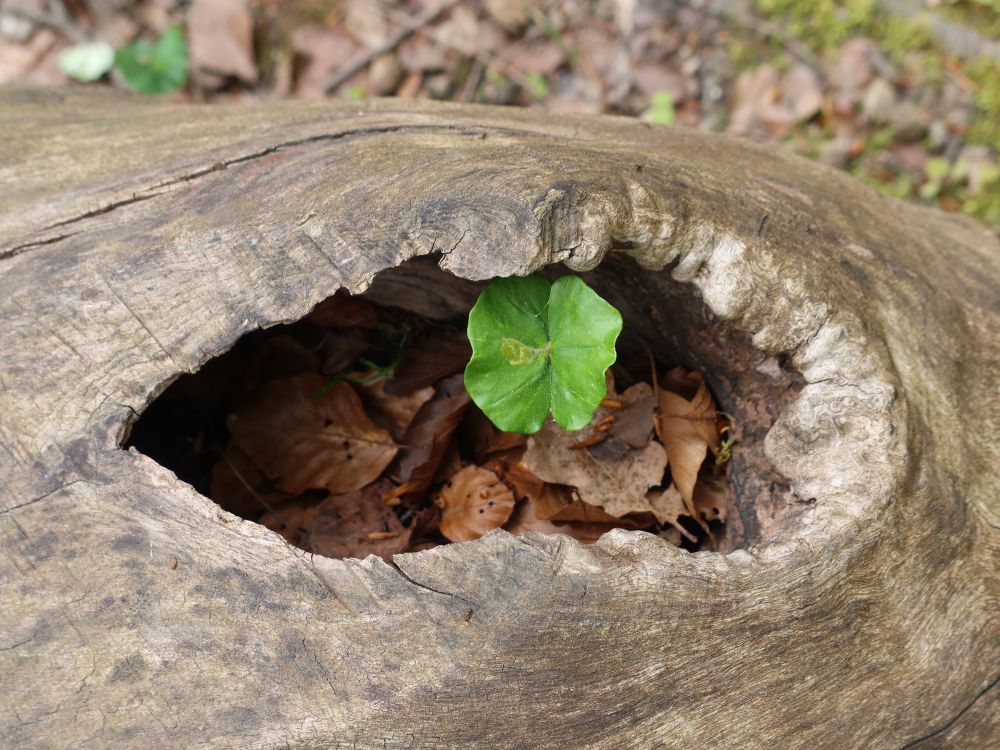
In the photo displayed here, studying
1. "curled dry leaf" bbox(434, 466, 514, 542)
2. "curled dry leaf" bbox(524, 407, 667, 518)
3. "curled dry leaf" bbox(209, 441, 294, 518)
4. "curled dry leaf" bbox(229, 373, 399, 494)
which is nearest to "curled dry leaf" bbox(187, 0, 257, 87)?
"curled dry leaf" bbox(229, 373, 399, 494)

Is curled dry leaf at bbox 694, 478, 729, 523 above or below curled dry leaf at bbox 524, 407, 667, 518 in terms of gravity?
below

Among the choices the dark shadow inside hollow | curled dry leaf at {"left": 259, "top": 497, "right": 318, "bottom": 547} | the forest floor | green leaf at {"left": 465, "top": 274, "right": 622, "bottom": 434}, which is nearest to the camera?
green leaf at {"left": 465, "top": 274, "right": 622, "bottom": 434}

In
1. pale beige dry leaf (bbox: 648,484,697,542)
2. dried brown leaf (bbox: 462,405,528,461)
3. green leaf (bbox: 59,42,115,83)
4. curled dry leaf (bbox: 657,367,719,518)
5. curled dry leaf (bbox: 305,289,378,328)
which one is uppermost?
green leaf (bbox: 59,42,115,83)

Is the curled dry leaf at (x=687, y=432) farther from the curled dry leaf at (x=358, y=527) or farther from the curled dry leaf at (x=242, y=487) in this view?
the curled dry leaf at (x=242, y=487)

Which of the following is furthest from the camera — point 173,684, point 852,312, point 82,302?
point 852,312

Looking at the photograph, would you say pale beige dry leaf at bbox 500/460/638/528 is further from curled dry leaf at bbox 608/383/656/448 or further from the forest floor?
the forest floor

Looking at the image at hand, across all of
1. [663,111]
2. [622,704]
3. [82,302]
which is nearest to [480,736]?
[622,704]

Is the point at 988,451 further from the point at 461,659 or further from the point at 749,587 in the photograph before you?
the point at 461,659

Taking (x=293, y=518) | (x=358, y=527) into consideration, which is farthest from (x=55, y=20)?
(x=358, y=527)
